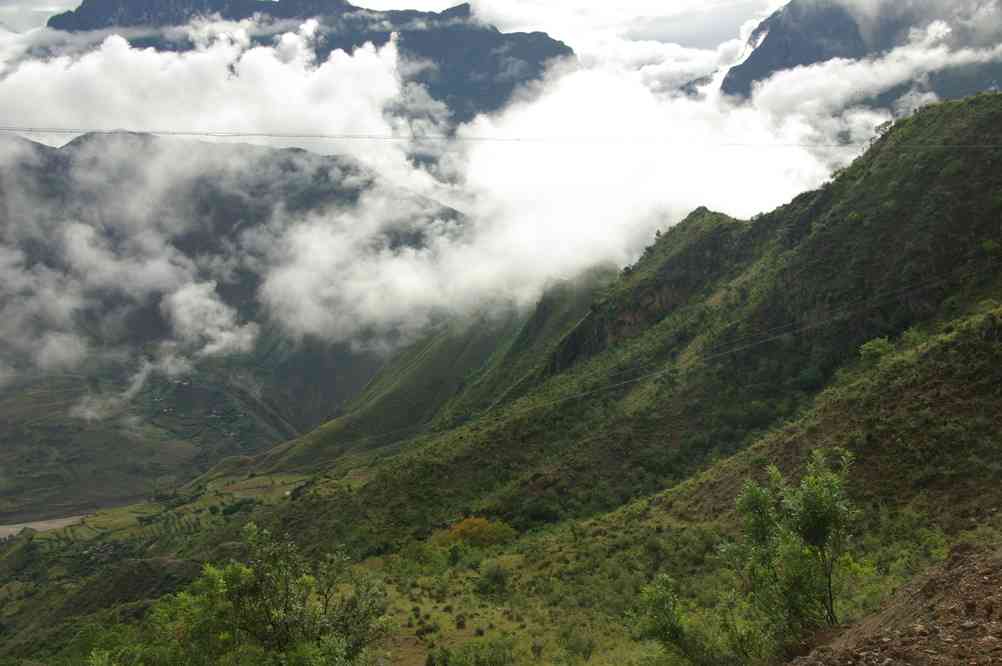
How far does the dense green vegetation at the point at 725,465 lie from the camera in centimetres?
2677

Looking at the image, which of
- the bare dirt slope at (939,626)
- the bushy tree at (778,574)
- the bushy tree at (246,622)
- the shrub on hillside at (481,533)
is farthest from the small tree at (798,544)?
the shrub on hillside at (481,533)

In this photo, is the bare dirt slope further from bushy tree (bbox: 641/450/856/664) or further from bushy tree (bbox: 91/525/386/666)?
bushy tree (bbox: 91/525/386/666)

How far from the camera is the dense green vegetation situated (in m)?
26.8

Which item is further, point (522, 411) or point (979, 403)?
point (522, 411)

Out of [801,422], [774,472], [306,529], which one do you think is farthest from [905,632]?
[306,529]

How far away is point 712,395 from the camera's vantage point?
77.8 m

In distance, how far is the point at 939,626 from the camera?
1859 centimetres

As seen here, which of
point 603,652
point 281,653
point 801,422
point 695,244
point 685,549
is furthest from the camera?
point 695,244

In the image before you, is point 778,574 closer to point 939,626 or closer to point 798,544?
point 798,544

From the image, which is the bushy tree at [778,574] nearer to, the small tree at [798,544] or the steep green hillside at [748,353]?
the small tree at [798,544]

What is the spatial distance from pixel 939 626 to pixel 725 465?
39205mm

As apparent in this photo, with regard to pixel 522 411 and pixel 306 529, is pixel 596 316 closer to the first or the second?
pixel 522 411

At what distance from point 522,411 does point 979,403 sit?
6388 cm

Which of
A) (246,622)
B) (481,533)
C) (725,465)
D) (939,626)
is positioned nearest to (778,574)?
(939,626)
